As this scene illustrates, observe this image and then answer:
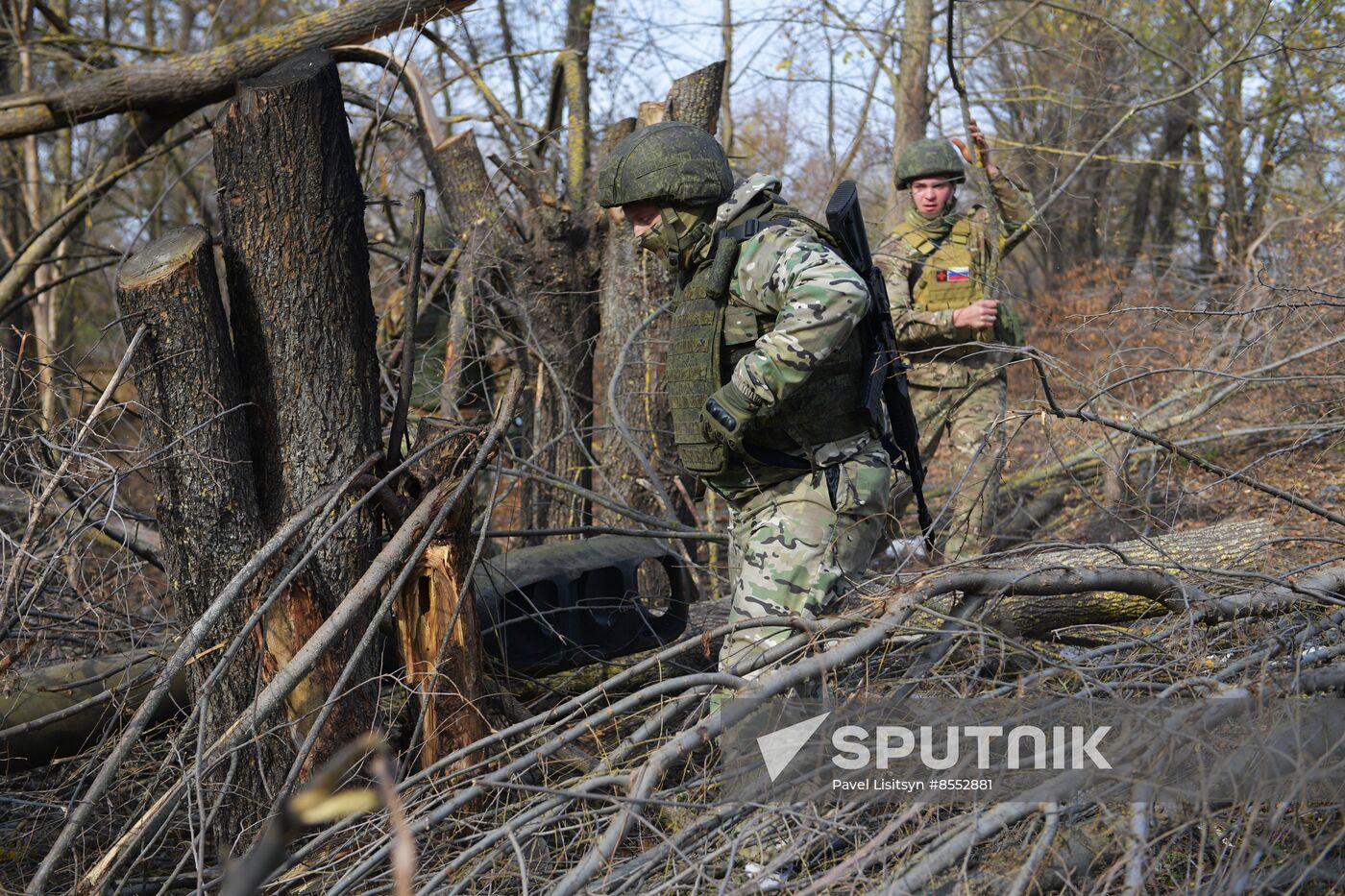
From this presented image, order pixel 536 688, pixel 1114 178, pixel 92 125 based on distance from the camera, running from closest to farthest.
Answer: pixel 536 688 → pixel 92 125 → pixel 1114 178

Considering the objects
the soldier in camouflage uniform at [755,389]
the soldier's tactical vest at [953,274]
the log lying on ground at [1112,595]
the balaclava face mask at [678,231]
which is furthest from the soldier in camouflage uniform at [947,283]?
the balaclava face mask at [678,231]

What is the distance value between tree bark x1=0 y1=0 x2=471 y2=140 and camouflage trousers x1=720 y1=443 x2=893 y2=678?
3.61 meters

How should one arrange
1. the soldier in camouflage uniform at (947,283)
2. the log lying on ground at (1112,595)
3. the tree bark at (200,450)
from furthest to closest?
the soldier in camouflage uniform at (947,283)
the log lying on ground at (1112,595)
the tree bark at (200,450)

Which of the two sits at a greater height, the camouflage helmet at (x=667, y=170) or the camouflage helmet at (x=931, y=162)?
the camouflage helmet at (x=931, y=162)

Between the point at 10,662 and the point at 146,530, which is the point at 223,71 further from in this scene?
the point at 10,662

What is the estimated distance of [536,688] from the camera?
4055 millimetres

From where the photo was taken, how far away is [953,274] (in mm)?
5770

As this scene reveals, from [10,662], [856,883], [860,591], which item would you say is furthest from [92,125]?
[856,883]

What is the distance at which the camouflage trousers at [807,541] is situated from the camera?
3.32m

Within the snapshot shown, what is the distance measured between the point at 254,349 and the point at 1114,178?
14.6 meters

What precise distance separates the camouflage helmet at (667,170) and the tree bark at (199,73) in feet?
8.98

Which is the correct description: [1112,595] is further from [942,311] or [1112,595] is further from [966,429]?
[942,311]

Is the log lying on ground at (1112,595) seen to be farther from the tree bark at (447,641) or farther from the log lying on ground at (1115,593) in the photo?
the tree bark at (447,641)

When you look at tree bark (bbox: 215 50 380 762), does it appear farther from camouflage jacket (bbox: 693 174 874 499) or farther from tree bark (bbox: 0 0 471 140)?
tree bark (bbox: 0 0 471 140)
